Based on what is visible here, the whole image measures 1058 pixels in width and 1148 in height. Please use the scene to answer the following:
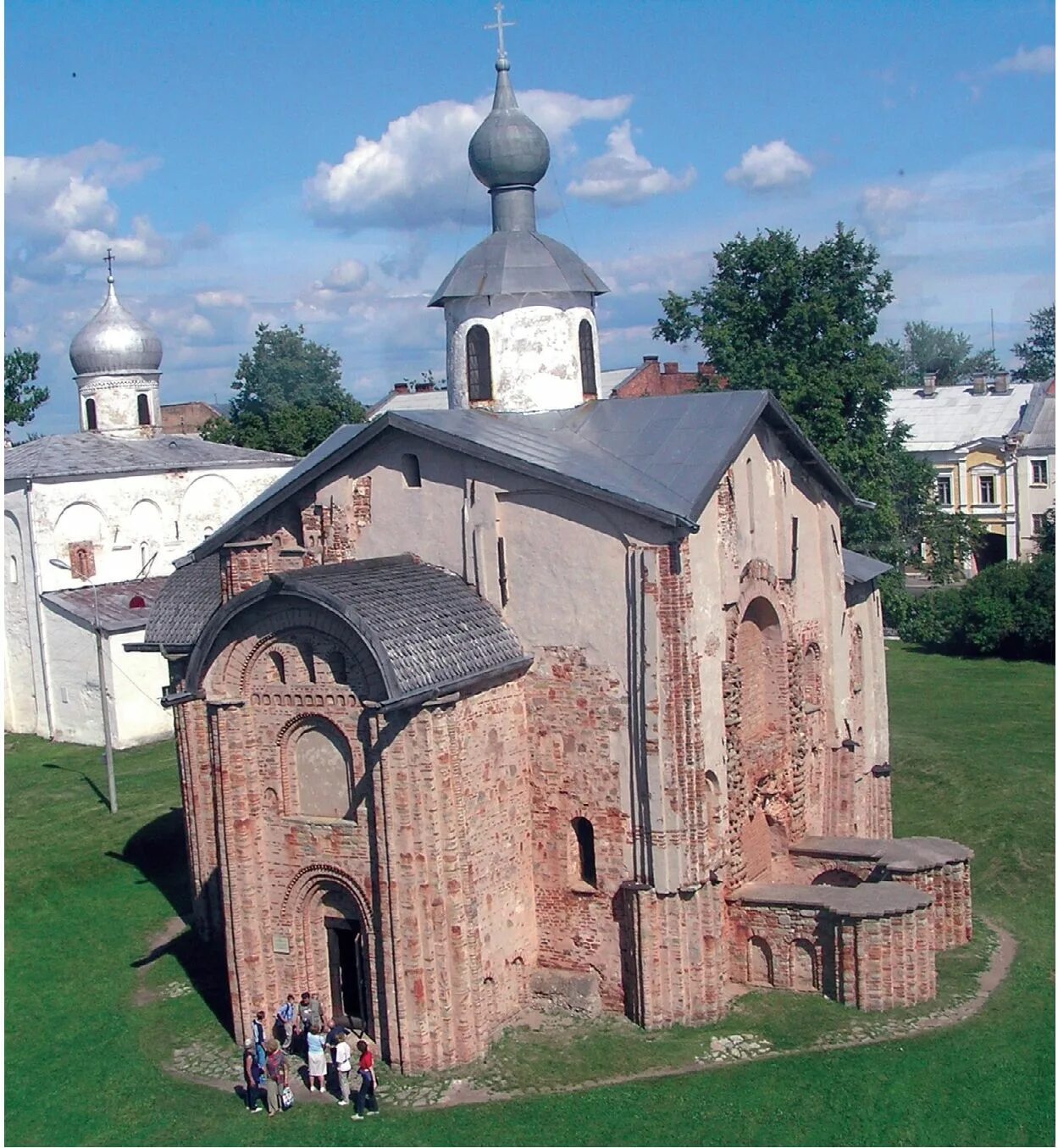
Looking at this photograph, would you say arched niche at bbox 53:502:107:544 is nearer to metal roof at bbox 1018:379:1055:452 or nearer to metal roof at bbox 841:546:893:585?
metal roof at bbox 841:546:893:585

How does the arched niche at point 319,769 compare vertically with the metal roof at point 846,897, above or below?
above

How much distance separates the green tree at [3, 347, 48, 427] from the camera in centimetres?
5225

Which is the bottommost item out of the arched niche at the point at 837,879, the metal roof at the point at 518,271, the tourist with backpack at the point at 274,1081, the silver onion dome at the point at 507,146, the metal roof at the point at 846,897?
the tourist with backpack at the point at 274,1081

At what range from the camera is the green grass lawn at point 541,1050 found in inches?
528

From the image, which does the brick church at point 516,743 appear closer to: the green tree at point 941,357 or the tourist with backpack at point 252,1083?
the tourist with backpack at point 252,1083

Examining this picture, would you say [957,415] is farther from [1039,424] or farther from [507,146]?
[507,146]

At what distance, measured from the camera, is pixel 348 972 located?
15656 mm

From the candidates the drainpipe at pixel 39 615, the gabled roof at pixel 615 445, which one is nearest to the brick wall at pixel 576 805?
the gabled roof at pixel 615 445

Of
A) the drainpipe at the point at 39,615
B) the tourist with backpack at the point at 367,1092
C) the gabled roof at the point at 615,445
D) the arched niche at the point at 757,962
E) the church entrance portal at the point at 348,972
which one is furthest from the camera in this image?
the drainpipe at the point at 39,615

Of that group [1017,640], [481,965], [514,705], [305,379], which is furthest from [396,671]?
[305,379]

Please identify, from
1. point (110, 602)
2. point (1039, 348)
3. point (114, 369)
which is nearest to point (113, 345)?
point (114, 369)

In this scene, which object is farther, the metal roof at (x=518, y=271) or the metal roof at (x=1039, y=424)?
the metal roof at (x=1039, y=424)

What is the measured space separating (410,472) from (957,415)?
38.4 meters

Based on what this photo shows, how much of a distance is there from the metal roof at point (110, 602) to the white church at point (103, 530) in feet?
0.13
